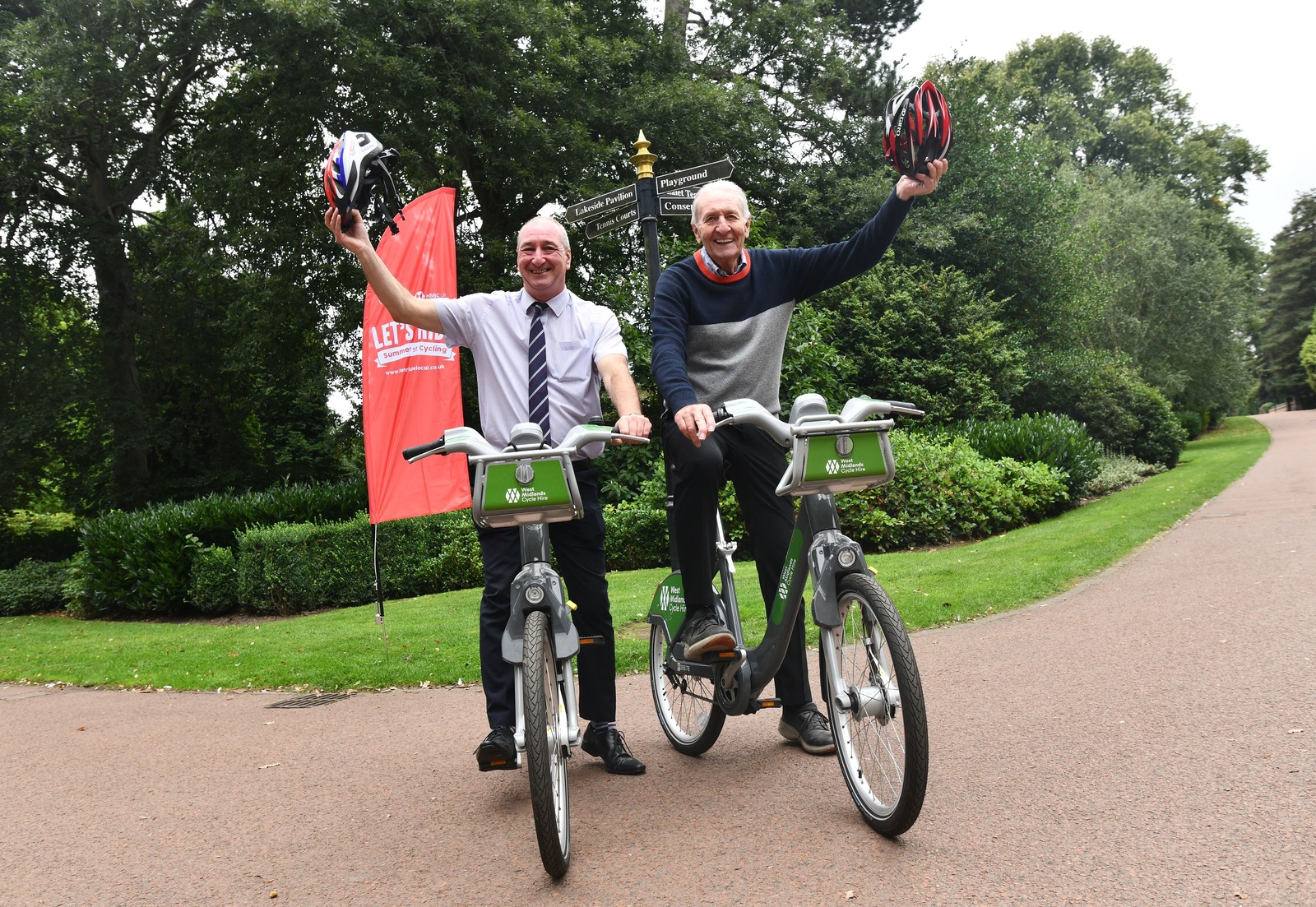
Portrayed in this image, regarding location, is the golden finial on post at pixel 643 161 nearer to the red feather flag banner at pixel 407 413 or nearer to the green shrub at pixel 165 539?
the red feather flag banner at pixel 407 413

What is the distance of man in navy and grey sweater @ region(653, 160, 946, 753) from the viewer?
371 centimetres

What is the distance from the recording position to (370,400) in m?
8.55

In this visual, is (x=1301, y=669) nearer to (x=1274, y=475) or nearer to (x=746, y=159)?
(x=1274, y=475)

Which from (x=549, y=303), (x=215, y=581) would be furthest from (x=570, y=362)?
(x=215, y=581)

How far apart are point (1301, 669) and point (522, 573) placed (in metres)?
3.64

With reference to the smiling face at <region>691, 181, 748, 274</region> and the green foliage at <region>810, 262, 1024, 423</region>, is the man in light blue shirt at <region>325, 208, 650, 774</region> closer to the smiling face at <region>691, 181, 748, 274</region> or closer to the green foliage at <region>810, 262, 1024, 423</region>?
the smiling face at <region>691, 181, 748, 274</region>

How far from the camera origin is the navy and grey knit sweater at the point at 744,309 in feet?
12.5

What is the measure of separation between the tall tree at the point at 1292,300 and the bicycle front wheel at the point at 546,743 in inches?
2680

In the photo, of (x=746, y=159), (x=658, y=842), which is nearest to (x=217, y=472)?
(x=746, y=159)

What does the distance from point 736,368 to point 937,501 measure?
8525 mm

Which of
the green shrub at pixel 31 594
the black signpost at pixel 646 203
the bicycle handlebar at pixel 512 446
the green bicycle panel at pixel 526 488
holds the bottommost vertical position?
the green shrub at pixel 31 594

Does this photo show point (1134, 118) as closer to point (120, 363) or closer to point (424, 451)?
point (120, 363)

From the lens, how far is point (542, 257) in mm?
3797

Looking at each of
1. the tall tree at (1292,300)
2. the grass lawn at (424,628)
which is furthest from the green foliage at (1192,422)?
the tall tree at (1292,300)
